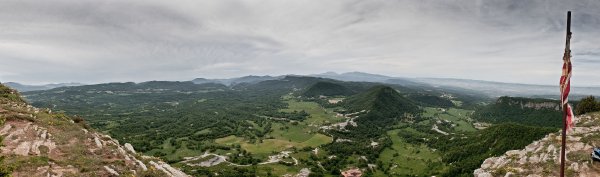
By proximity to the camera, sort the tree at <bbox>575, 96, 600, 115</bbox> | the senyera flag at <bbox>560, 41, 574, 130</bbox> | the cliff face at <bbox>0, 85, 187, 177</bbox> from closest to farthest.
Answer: the senyera flag at <bbox>560, 41, 574, 130</bbox> → the cliff face at <bbox>0, 85, 187, 177</bbox> → the tree at <bbox>575, 96, 600, 115</bbox>

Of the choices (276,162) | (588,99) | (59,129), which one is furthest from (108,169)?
(588,99)

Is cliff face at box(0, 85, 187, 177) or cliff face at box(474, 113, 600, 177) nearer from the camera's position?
cliff face at box(0, 85, 187, 177)

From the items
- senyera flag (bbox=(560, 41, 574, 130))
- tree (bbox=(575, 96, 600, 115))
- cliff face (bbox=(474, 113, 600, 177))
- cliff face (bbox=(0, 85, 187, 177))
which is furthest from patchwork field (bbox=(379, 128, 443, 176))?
senyera flag (bbox=(560, 41, 574, 130))

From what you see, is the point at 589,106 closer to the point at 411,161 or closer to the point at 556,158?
the point at 556,158

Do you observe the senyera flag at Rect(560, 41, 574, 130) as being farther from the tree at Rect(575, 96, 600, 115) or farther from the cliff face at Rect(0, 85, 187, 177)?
the tree at Rect(575, 96, 600, 115)

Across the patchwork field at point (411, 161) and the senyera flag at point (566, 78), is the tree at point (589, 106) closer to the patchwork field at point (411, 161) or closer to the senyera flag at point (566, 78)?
the patchwork field at point (411, 161)

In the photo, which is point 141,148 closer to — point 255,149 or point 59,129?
point 255,149
